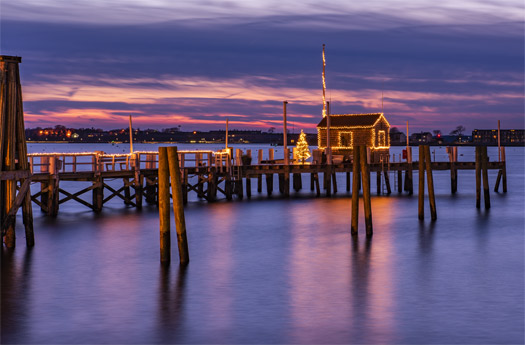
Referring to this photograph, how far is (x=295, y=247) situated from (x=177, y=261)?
24.3 feet

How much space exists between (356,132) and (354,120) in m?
1.33

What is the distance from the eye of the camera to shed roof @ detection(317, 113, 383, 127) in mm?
60206

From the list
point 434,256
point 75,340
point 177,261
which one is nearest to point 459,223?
point 434,256

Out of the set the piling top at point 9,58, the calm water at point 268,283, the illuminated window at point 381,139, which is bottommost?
the calm water at point 268,283

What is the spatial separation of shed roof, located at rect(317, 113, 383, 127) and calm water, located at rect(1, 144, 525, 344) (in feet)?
63.2

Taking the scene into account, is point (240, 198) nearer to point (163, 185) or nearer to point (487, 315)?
point (163, 185)

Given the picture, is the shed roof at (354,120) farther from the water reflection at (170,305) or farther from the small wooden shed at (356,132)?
the water reflection at (170,305)

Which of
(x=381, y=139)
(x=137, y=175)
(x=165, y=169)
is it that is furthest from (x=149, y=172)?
(x=381, y=139)

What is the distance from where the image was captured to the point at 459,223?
4009cm

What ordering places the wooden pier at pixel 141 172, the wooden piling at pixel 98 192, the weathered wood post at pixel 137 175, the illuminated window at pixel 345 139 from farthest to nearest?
the illuminated window at pixel 345 139 → the weathered wood post at pixel 137 175 → the wooden piling at pixel 98 192 → the wooden pier at pixel 141 172

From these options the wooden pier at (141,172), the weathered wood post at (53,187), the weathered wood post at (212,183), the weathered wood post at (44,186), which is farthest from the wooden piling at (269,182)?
the weathered wood post at (53,187)

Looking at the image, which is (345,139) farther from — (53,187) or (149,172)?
(53,187)

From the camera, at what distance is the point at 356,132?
6025 cm

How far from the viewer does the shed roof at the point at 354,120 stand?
6021cm
